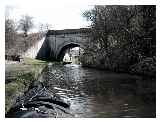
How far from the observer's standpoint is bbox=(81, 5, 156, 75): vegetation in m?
10.2

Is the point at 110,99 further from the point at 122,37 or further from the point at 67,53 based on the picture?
the point at 67,53

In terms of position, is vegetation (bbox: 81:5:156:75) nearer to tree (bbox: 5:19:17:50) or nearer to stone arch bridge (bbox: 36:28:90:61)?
tree (bbox: 5:19:17:50)

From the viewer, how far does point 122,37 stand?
11781 mm

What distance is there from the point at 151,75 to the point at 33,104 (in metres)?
5.24

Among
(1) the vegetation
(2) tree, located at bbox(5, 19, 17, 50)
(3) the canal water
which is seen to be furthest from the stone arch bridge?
(3) the canal water

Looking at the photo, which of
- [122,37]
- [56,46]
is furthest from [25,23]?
[56,46]

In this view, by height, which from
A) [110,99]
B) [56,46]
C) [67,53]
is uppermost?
[56,46]

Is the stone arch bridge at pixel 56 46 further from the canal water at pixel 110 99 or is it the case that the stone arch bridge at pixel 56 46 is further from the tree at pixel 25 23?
the canal water at pixel 110 99

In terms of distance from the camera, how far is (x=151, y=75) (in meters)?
9.83

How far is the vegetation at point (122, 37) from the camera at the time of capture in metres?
10.2

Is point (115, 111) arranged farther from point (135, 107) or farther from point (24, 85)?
point (24, 85)

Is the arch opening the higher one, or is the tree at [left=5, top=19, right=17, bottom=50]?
the tree at [left=5, top=19, right=17, bottom=50]
